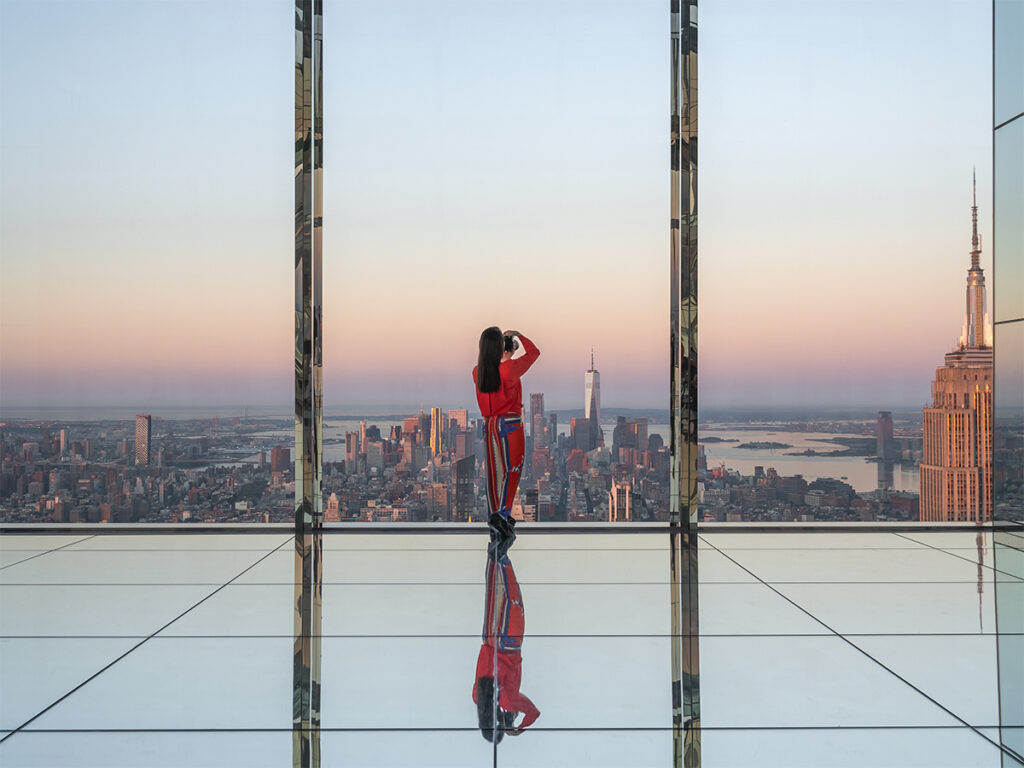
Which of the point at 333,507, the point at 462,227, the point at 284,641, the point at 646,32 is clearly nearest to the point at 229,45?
the point at 462,227

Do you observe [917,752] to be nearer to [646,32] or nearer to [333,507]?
[333,507]

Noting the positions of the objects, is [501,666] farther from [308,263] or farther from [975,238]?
[975,238]

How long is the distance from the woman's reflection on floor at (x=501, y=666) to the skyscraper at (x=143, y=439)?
254 cm

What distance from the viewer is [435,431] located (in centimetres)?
496

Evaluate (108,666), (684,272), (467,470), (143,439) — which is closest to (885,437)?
(684,272)

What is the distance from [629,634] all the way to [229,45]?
14.0 feet

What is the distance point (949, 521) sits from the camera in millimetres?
5055

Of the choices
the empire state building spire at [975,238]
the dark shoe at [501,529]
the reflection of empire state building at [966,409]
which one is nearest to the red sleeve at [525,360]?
the dark shoe at [501,529]

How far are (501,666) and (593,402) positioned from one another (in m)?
2.75

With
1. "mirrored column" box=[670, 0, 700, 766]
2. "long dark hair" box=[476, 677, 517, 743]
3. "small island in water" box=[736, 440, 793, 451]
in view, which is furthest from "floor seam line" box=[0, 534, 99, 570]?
"small island in water" box=[736, 440, 793, 451]

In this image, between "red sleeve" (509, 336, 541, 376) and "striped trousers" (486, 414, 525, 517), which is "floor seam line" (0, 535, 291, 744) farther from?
"red sleeve" (509, 336, 541, 376)

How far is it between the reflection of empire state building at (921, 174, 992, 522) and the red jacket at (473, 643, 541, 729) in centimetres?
356

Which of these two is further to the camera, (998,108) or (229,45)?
(229,45)

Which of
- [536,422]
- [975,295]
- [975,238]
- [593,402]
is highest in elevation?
[975,238]
